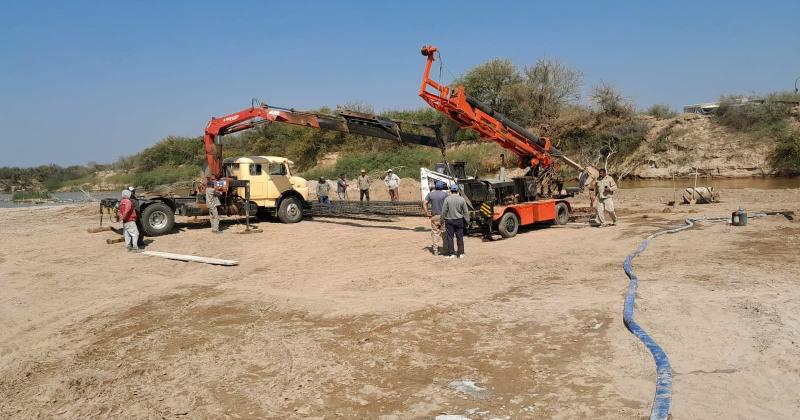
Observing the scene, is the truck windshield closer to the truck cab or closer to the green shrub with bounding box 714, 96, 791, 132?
the truck cab

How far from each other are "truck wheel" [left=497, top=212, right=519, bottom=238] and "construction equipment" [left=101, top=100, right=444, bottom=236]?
2.92m

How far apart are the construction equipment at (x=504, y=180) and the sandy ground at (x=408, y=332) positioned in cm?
117

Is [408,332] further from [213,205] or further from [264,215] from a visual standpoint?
[264,215]

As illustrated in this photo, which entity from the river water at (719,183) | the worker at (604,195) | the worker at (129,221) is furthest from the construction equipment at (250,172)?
the river water at (719,183)

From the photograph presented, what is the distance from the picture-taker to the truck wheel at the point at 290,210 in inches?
677

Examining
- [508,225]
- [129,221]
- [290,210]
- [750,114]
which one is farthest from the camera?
[750,114]

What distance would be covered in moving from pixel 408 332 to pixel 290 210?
11483 millimetres

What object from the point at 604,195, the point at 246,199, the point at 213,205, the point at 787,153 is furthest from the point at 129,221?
the point at 787,153

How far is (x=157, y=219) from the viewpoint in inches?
590

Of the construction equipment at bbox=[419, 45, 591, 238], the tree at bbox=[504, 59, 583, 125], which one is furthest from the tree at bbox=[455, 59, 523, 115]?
the construction equipment at bbox=[419, 45, 591, 238]

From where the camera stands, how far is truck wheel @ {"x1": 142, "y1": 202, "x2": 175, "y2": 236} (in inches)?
581

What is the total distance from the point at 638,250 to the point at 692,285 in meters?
2.82

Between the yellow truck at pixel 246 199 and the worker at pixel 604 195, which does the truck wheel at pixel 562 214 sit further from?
the yellow truck at pixel 246 199

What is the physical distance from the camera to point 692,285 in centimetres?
764
